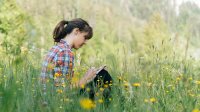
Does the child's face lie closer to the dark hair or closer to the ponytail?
the dark hair

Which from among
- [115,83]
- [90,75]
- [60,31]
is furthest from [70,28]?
[115,83]

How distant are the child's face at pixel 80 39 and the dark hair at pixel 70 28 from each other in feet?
0.14

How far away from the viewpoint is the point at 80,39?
170 inches

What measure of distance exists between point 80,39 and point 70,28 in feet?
0.64

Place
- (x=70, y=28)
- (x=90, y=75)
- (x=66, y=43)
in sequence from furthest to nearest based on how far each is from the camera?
(x=70, y=28), (x=66, y=43), (x=90, y=75)

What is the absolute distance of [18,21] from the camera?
37.9 meters

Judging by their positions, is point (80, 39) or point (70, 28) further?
point (70, 28)

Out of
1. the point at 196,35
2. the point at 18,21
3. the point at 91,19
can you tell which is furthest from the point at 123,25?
the point at 91,19

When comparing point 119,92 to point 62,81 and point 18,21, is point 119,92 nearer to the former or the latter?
point 62,81

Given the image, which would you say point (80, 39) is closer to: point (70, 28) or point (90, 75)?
point (70, 28)

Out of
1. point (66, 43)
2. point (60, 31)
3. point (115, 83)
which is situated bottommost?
point (115, 83)

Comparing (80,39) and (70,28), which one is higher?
(70,28)

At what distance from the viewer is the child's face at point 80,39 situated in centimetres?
429

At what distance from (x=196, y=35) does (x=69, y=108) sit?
15879cm
